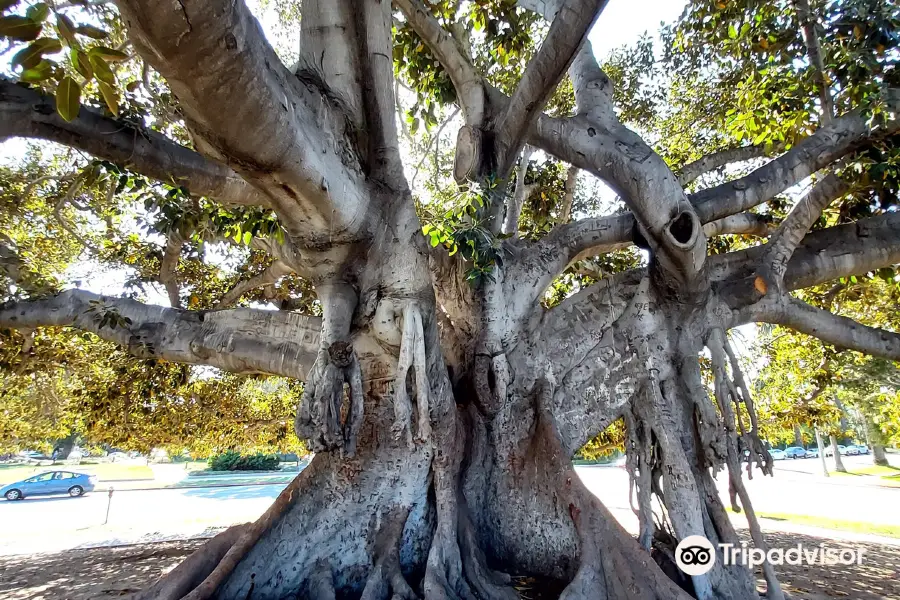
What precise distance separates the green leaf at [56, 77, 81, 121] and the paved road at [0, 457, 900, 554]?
350 inches

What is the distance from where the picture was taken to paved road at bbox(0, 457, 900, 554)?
28.9 feet

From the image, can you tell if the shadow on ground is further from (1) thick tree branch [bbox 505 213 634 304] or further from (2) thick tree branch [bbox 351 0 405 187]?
(2) thick tree branch [bbox 351 0 405 187]

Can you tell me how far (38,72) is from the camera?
1098 mm

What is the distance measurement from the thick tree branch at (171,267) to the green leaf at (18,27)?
3818 mm

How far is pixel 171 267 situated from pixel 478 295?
10.5 ft

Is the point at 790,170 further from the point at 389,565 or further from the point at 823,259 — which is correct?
the point at 389,565

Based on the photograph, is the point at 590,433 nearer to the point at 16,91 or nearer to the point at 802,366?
the point at 16,91

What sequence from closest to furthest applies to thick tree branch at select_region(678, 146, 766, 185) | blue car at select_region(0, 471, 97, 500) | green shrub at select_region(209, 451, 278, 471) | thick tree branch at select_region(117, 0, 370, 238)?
thick tree branch at select_region(117, 0, 370, 238) → thick tree branch at select_region(678, 146, 766, 185) → blue car at select_region(0, 471, 97, 500) → green shrub at select_region(209, 451, 278, 471)

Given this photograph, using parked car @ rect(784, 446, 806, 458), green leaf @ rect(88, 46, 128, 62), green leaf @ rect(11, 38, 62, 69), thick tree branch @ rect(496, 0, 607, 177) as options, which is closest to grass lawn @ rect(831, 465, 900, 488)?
parked car @ rect(784, 446, 806, 458)

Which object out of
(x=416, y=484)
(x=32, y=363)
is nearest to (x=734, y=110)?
(x=416, y=484)

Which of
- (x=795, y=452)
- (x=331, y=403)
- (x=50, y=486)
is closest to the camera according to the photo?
(x=331, y=403)

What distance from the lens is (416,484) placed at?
10.9 ft

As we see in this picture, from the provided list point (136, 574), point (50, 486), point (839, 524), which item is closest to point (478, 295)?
point (136, 574)

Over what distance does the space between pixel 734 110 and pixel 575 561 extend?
460 cm
